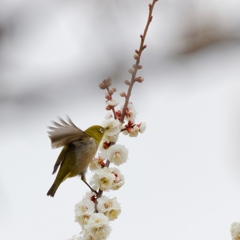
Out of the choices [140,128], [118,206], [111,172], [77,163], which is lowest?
[118,206]

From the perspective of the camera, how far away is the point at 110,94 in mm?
2518

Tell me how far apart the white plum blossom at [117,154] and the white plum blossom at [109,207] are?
21 cm

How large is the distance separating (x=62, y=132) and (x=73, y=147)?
2.33 feet

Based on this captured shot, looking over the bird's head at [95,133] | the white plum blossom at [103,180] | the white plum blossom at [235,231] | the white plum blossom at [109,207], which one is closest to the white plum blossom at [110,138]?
the white plum blossom at [103,180]

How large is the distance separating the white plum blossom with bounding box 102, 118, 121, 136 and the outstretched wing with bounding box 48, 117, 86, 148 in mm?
312

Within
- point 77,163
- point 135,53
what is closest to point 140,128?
point 135,53

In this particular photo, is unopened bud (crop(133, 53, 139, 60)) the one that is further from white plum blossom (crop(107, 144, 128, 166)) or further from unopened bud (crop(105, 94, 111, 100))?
white plum blossom (crop(107, 144, 128, 166))

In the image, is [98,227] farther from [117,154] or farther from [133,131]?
[133,131]

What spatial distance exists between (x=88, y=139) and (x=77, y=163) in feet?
0.98

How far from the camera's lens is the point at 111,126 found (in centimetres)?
247

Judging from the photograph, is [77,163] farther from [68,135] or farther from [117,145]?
[117,145]

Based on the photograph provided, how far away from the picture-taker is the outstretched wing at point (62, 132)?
276 cm

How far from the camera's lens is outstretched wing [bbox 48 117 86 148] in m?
2.76

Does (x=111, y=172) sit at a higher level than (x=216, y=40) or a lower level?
higher
